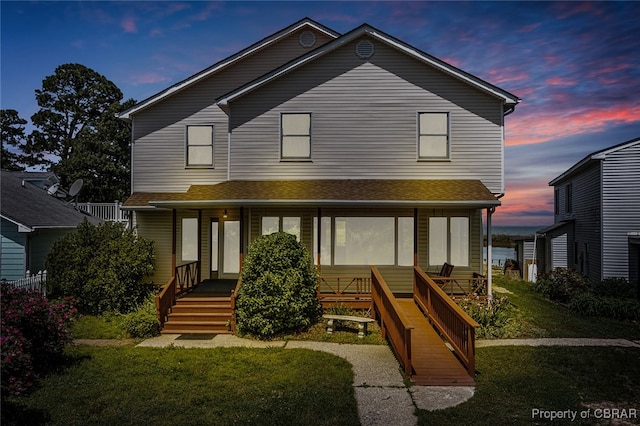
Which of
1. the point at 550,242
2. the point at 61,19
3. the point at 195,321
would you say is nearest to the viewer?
the point at 195,321

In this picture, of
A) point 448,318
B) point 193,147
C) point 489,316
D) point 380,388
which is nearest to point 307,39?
point 193,147

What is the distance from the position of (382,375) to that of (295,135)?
29.2 feet

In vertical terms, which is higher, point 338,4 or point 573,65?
point 338,4

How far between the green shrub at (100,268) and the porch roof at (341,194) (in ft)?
7.41

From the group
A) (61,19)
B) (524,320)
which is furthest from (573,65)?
(61,19)

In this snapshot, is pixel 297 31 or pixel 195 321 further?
pixel 297 31

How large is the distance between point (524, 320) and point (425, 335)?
13.7ft

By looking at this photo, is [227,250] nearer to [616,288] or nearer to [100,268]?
[100,268]

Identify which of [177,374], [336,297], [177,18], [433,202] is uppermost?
[177,18]

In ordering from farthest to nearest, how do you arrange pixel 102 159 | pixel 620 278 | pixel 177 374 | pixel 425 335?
pixel 102 159, pixel 620 278, pixel 425 335, pixel 177 374

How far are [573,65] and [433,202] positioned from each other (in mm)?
8682

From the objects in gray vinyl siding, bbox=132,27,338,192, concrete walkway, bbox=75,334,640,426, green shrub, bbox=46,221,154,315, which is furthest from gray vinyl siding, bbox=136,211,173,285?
concrete walkway, bbox=75,334,640,426

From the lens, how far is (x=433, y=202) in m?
12.2

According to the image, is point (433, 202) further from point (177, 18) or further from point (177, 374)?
point (177, 18)
